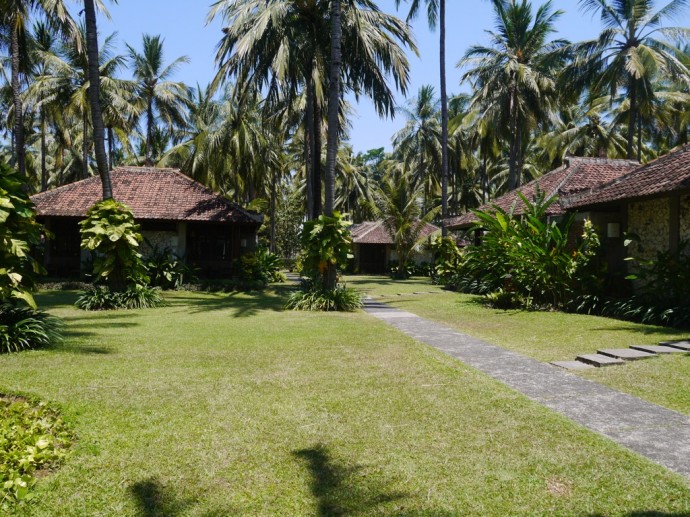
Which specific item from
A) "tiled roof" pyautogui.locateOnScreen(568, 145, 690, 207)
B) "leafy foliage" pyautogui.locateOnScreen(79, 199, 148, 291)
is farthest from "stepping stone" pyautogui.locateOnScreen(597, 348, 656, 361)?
"leafy foliage" pyautogui.locateOnScreen(79, 199, 148, 291)

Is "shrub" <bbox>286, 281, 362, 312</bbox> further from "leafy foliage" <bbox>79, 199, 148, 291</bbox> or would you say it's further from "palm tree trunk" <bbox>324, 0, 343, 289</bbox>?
"leafy foliage" <bbox>79, 199, 148, 291</bbox>

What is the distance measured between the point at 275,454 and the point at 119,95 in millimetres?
27000

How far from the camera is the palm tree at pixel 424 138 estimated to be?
36344mm

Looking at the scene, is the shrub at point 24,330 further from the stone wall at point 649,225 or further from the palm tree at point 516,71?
the palm tree at point 516,71

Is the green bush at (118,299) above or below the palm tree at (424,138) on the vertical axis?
below

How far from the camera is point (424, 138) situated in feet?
119

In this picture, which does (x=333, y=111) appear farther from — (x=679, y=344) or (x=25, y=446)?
(x=25, y=446)

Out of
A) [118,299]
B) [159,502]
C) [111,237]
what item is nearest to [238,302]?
[118,299]

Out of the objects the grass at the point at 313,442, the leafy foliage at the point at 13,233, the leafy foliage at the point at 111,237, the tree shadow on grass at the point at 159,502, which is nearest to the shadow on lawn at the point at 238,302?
Result: the leafy foliage at the point at 111,237

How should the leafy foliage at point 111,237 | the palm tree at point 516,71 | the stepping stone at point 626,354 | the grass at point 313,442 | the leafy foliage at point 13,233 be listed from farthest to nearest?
the palm tree at point 516,71 → the leafy foliage at point 111,237 → the stepping stone at point 626,354 → the leafy foliage at point 13,233 → the grass at point 313,442

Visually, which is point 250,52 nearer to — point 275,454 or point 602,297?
point 602,297

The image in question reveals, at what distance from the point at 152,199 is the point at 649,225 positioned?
16638 mm

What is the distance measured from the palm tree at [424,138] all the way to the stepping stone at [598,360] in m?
30.9

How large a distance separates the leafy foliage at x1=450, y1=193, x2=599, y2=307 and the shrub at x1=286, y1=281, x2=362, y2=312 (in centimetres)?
383
